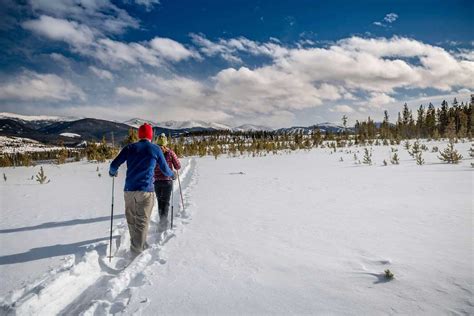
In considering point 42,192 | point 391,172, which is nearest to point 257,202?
point 391,172

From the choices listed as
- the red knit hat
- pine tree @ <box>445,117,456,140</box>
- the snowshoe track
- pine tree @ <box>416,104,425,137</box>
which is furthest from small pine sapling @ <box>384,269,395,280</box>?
pine tree @ <box>416,104,425,137</box>

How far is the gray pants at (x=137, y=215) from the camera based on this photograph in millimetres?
4867

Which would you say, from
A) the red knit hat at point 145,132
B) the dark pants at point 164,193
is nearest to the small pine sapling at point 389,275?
the red knit hat at point 145,132

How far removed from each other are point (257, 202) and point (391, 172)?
663 centimetres

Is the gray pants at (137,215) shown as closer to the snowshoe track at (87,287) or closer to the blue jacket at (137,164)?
the blue jacket at (137,164)

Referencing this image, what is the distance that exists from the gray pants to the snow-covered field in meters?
0.32

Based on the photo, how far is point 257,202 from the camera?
746 cm

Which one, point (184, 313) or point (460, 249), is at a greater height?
point (460, 249)

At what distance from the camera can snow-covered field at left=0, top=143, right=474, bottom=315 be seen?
8.89ft

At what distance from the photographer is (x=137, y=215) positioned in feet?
16.2

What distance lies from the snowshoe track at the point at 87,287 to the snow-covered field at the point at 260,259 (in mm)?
14

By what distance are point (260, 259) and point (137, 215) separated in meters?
2.33

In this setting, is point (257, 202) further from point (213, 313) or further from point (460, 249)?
point (213, 313)

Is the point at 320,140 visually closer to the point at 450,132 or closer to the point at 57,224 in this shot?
the point at 450,132
